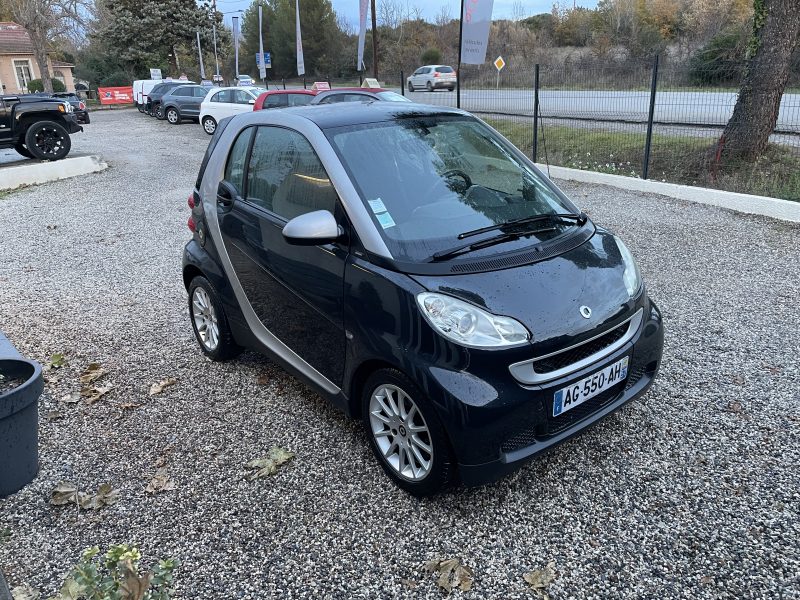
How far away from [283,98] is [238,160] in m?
13.2

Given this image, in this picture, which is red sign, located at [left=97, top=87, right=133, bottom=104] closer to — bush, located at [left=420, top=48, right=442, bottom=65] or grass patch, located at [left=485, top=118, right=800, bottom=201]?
bush, located at [left=420, top=48, right=442, bottom=65]

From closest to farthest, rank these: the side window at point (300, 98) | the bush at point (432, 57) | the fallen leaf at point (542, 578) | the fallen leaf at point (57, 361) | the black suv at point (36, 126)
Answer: the fallen leaf at point (542, 578) < the fallen leaf at point (57, 361) < the black suv at point (36, 126) < the side window at point (300, 98) < the bush at point (432, 57)

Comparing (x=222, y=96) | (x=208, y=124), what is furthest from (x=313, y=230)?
(x=208, y=124)

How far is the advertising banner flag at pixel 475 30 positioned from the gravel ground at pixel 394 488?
33.2 feet

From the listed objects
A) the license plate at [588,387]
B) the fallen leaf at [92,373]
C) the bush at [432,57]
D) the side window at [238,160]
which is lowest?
the fallen leaf at [92,373]

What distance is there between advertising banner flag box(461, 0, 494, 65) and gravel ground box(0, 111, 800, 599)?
10.1 metres

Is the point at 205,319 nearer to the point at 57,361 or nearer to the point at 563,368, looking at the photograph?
the point at 57,361

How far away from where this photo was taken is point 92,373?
4449 millimetres

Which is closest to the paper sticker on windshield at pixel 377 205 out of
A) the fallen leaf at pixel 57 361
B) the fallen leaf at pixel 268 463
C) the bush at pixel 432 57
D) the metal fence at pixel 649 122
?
the fallen leaf at pixel 268 463

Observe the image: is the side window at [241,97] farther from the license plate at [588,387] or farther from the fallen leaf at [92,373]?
the license plate at [588,387]

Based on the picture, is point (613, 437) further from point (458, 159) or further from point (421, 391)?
point (458, 159)

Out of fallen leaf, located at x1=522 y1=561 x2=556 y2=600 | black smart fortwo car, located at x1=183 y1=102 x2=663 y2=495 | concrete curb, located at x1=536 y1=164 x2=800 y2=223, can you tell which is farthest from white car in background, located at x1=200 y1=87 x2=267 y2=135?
fallen leaf, located at x1=522 y1=561 x2=556 y2=600

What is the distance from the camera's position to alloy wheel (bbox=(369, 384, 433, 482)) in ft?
9.22

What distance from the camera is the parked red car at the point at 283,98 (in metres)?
15.5
